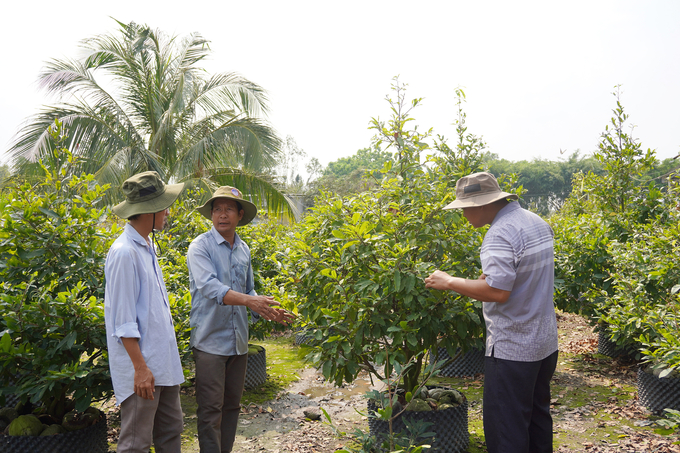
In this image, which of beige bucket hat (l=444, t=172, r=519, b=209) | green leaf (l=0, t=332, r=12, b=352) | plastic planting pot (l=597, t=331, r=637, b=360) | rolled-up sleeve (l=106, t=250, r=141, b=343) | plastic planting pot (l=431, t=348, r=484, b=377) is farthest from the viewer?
plastic planting pot (l=597, t=331, r=637, b=360)

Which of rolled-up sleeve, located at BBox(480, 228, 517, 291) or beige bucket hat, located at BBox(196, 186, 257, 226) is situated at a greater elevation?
beige bucket hat, located at BBox(196, 186, 257, 226)

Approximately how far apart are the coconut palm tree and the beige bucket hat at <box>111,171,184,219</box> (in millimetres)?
8311

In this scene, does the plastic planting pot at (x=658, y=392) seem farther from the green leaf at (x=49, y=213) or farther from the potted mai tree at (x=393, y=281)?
the green leaf at (x=49, y=213)

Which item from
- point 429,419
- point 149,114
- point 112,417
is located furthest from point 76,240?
point 149,114

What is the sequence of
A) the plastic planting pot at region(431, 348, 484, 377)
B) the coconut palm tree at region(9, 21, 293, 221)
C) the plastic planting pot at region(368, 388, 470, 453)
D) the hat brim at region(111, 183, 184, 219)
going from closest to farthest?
the hat brim at region(111, 183, 184, 219) → the plastic planting pot at region(368, 388, 470, 453) → the plastic planting pot at region(431, 348, 484, 377) → the coconut palm tree at region(9, 21, 293, 221)

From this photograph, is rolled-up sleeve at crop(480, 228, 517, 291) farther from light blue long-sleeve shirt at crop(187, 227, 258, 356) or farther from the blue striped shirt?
light blue long-sleeve shirt at crop(187, 227, 258, 356)

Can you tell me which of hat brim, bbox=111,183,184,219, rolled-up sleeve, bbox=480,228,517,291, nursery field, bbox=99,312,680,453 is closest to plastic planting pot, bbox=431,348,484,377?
nursery field, bbox=99,312,680,453

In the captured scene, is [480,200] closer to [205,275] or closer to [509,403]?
[509,403]

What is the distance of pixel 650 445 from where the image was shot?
3.91 metres

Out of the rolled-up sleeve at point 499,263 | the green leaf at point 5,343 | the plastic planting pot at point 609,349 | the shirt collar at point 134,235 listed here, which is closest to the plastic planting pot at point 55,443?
the green leaf at point 5,343

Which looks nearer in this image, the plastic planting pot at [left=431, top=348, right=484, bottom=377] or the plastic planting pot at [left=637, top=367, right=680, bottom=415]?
the plastic planting pot at [left=637, top=367, right=680, bottom=415]

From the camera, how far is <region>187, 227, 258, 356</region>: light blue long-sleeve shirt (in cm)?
329

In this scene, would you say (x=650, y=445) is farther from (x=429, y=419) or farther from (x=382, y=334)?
(x=382, y=334)

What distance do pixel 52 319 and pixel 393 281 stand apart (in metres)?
2.38
